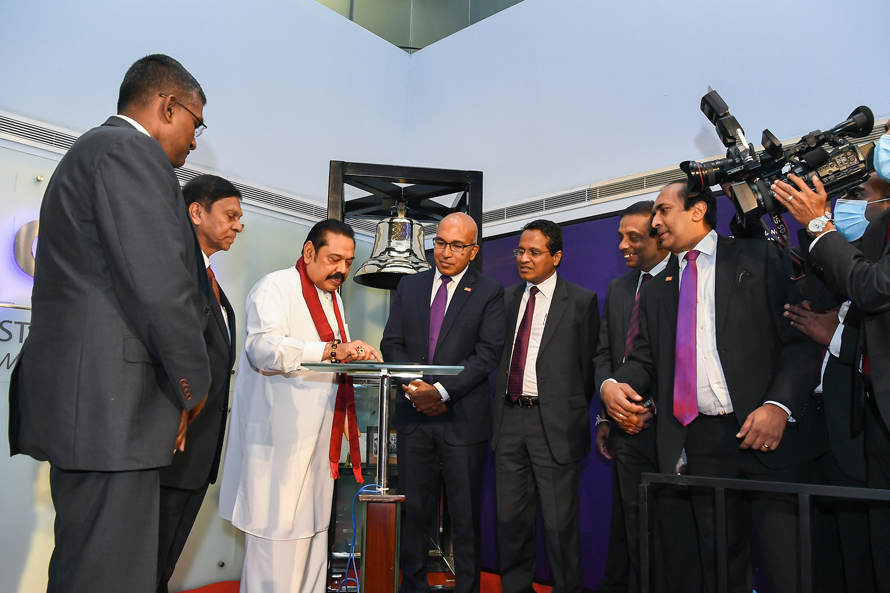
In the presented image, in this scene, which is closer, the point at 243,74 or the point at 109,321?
the point at 109,321

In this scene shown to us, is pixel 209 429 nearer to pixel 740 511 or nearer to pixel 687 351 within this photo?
pixel 687 351

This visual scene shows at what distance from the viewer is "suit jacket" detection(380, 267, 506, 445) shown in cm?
298

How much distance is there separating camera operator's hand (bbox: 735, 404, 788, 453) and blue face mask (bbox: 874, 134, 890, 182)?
835 millimetres

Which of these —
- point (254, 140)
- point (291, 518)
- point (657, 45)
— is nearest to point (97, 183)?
point (291, 518)

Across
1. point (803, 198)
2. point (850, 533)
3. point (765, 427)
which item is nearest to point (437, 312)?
point (765, 427)

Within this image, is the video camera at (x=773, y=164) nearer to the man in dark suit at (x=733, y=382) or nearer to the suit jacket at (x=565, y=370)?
the man in dark suit at (x=733, y=382)

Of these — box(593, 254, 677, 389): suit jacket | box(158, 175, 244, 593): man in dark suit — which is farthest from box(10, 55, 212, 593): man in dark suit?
box(593, 254, 677, 389): suit jacket

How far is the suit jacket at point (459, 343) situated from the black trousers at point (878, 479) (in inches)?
63.0

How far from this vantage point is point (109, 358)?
1.47 metres

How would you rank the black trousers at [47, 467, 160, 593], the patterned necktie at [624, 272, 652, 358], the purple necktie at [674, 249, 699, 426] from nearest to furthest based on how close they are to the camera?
1. the black trousers at [47, 467, 160, 593]
2. the purple necktie at [674, 249, 699, 426]
3. the patterned necktie at [624, 272, 652, 358]

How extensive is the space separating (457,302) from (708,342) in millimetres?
1293

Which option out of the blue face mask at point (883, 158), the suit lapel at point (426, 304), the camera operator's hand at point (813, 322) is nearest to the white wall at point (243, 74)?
the suit lapel at point (426, 304)

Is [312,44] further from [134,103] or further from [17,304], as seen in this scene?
[134,103]

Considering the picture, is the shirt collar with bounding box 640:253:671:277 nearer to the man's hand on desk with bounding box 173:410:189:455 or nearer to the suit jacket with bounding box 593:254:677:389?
the suit jacket with bounding box 593:254:677:389
